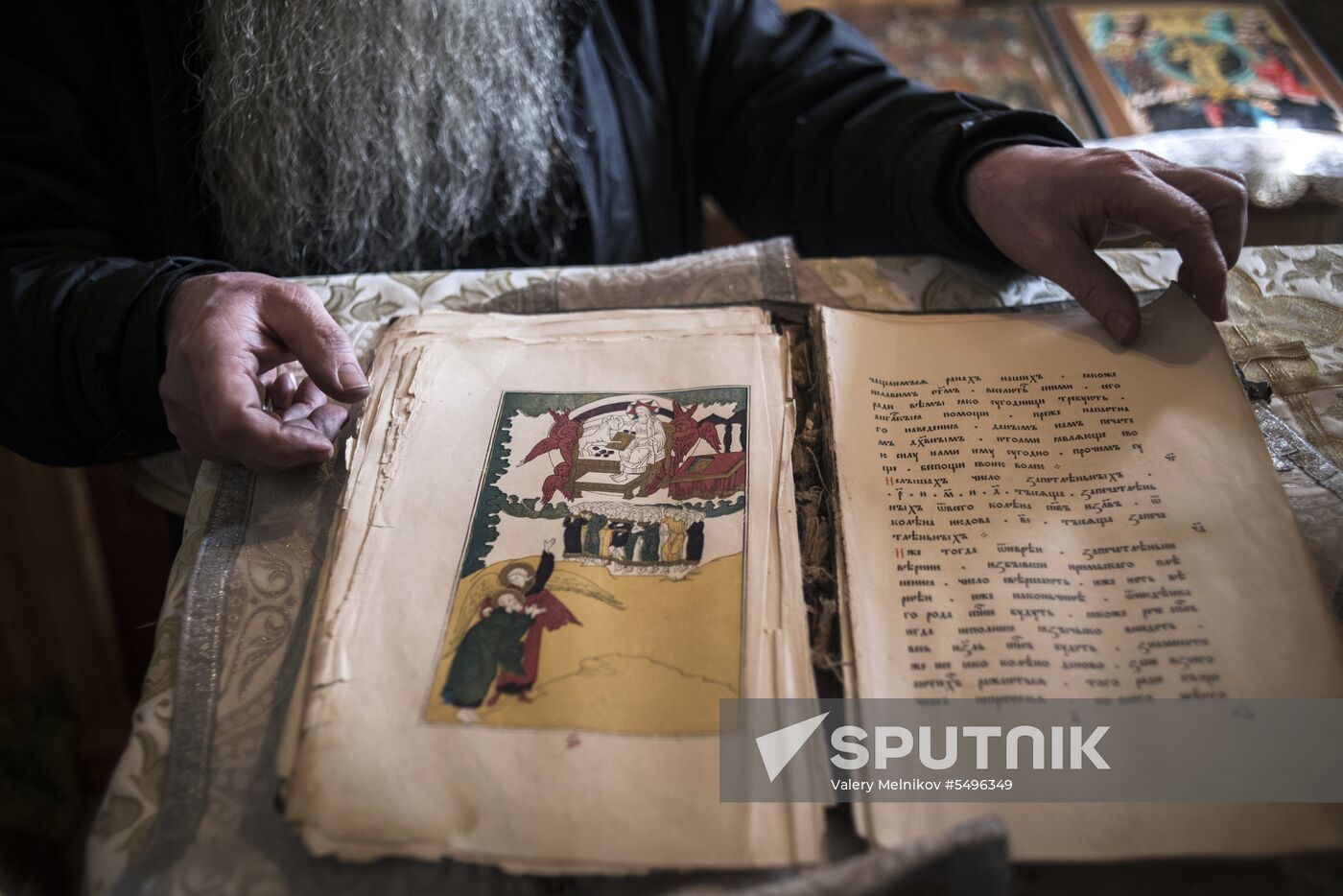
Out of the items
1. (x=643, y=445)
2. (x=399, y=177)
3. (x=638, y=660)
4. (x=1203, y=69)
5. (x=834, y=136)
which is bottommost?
(x=638, y=660)

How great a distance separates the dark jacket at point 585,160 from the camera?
67 cm

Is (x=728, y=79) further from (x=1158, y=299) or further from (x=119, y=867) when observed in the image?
(x=119, y=867)

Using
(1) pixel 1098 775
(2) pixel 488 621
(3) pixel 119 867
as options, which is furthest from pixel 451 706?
(1) pixel 1098 775

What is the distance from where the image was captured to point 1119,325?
22.0 inches

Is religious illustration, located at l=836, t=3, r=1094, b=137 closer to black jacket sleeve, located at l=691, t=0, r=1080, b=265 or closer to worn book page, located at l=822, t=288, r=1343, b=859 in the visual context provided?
black jacket sleeve, located at l=691, t=0, r=1080, b=265

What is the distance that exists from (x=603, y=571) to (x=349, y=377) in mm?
214

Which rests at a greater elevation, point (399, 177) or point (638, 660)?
point (399, 177)

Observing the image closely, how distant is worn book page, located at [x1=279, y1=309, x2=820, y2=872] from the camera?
14.4 inches

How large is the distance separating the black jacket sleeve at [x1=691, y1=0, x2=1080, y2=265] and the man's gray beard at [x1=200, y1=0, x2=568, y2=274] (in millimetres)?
214

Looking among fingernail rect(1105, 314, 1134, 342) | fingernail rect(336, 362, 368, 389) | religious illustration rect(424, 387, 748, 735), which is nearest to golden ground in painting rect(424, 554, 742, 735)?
religious illustration rect(424, 387, 748, 735)

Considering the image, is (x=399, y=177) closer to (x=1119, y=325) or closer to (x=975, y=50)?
(x=1119, y=325)

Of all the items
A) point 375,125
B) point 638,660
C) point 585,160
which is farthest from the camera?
point 585,160

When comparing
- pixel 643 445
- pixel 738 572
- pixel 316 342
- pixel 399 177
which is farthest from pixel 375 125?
pixel 738 572

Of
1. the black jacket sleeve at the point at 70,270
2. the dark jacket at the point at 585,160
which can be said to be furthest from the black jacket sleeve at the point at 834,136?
the black jacket sleeve at the point at 70,270
